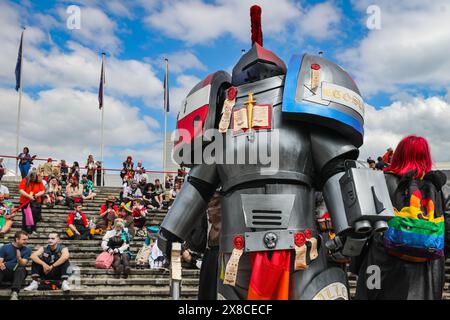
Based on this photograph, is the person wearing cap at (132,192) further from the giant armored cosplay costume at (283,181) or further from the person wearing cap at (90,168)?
the giant armored cosplay costume at (283,181)

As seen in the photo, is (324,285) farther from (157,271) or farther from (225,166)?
(157,271)

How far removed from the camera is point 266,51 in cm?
414

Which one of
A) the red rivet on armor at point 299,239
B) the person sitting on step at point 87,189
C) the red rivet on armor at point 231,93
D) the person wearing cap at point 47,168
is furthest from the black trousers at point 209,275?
the person wearing cap at point 47,168

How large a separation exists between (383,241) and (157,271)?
8286 mm

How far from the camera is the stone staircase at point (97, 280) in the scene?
976cm

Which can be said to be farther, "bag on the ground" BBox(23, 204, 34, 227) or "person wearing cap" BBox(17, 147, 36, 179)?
"person wearing cap" BBox(17, 147, 36, 179)

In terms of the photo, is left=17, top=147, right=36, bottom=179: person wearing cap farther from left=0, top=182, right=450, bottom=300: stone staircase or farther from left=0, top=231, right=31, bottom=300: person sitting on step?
left=0, top=231, right=31, bottom=300: person sitting on step

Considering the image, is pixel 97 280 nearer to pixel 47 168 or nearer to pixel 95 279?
pixel 95 279

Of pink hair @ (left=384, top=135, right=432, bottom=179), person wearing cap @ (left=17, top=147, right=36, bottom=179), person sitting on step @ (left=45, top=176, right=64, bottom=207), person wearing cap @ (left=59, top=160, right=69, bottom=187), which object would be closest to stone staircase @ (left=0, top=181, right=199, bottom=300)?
Answer: person sitting on step @ (left=45, top=176, right=64, bottom=207)

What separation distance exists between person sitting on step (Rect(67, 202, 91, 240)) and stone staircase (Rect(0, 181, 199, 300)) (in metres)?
0.23

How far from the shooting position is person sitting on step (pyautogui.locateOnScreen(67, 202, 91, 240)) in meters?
12.8

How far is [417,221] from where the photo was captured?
356 centimetres

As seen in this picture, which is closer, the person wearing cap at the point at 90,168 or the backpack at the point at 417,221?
the backpack at the point at 417,221

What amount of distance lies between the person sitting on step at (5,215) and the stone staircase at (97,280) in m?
0.27
